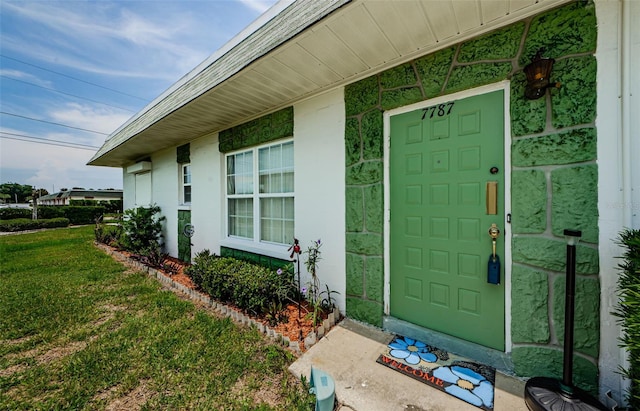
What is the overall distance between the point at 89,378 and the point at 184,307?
4.48 feet

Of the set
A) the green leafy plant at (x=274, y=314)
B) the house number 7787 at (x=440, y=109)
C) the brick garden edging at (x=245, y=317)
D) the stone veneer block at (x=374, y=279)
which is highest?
the house number 7787 at (x=440, y=109)

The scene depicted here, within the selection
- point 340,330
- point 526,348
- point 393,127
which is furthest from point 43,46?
point 526,348

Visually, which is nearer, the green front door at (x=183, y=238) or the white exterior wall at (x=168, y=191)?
the green front door at (x=183, y=238)

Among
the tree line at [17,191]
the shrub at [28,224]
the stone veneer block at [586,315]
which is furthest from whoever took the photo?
the tree line at [17,191]

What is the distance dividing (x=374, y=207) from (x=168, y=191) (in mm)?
6047

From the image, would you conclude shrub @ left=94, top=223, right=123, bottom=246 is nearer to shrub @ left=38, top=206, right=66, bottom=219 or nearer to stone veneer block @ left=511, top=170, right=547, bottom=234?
stone veneer block @ left=511, top=170, right=547, bottom=234

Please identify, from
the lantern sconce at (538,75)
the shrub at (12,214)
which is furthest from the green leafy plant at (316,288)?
the shrub at (12,214)

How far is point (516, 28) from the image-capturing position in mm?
1932

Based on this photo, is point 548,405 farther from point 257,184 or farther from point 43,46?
point 43,46

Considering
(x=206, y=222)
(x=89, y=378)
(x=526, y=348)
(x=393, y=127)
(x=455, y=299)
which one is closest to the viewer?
(x=526, y=348)

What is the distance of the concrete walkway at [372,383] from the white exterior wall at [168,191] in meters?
5.52

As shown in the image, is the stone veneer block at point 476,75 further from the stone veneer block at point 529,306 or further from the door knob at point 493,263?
the stone veneer block at point 529,306

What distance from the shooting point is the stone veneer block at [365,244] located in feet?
8.86

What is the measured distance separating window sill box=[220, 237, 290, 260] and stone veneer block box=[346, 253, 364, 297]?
1.15m
